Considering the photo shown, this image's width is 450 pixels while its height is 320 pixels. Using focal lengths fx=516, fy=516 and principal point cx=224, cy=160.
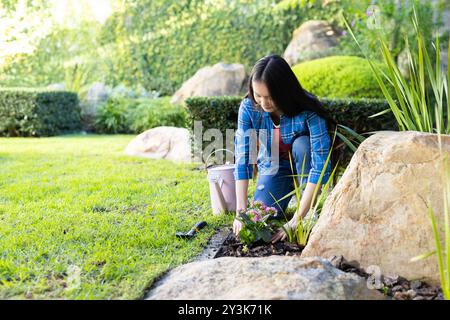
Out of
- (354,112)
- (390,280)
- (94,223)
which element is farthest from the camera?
(354,112)

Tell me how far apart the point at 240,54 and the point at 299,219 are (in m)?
8.78

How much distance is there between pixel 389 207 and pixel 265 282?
0.72 m

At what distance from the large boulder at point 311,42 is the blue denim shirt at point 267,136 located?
6384mm

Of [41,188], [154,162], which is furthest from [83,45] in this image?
[41,188]

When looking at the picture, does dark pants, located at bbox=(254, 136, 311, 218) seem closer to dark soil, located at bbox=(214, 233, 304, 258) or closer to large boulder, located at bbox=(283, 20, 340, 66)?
dark soil, located at bbox=(214, 233, 304, 258)

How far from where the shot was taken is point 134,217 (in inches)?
140

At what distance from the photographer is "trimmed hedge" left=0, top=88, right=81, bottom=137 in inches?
344

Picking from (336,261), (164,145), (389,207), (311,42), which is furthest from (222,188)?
(311,42)

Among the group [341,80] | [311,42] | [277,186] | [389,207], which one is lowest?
[277,186]

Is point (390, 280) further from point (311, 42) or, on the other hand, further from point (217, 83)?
point (311, 42)

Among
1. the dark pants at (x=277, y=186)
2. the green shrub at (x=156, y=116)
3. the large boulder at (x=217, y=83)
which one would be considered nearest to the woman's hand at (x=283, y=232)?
the dark pants at (x=277, y=186)

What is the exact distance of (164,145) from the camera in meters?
6.71

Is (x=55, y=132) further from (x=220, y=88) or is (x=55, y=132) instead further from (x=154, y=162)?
(x=154, y=162)

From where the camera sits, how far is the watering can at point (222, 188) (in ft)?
12.0
